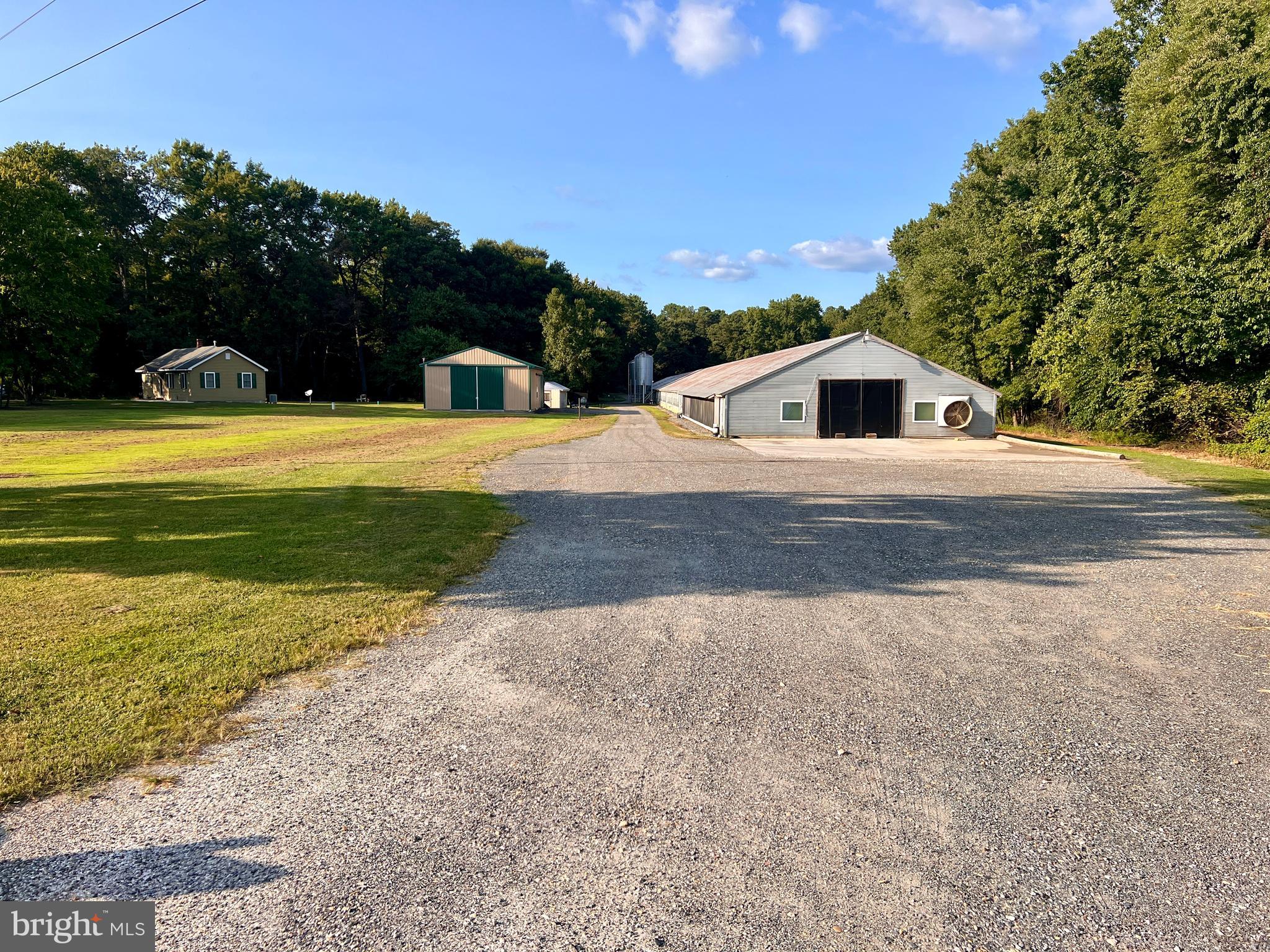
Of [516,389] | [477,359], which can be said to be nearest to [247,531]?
[516,389]

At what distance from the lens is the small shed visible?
49.5 m

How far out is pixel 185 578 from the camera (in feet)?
21.9

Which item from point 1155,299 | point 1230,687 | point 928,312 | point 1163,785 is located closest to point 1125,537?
point 1230,687

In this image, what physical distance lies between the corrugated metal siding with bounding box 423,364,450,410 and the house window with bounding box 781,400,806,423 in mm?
25478

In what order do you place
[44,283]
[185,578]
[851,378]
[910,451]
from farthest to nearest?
[44,283], [851,378], [910,451], [185,578]

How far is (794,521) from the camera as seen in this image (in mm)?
10023

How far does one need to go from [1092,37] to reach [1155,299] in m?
21.9

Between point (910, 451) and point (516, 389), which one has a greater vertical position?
point (516, 389)

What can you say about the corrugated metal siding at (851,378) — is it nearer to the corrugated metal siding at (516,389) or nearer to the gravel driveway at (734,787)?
the corrugated metal siding at (516,389)

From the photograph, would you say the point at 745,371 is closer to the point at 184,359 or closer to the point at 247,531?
the point at 247,531

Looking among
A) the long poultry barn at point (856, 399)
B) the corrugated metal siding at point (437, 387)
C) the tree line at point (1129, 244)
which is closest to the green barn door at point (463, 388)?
the corrugated metal siding at point (437, 387)

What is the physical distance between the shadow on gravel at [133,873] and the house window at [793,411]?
2679 centimetres

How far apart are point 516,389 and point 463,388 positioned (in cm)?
361

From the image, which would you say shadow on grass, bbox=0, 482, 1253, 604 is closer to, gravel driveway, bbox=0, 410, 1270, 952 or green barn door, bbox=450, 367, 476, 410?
gravel driveway, bbox=0, 410, 1270, 952
